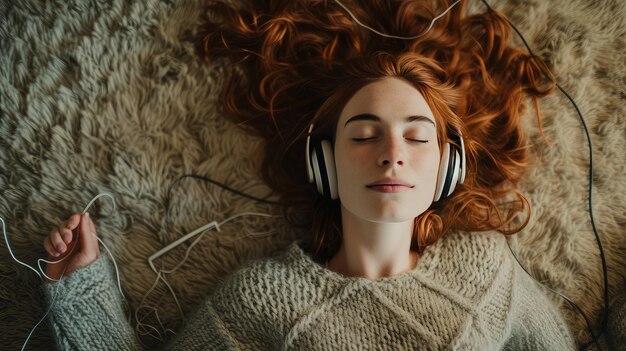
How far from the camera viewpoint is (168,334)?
128 cm

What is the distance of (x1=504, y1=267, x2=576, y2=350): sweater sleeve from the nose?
47 centimetres

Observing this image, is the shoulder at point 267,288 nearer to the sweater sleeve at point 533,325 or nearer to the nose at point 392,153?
the nose at point 392,153

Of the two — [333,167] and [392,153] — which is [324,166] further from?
[392,153]

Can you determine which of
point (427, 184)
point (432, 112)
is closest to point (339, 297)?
point (427, 184)

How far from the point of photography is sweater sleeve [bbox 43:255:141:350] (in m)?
1.15

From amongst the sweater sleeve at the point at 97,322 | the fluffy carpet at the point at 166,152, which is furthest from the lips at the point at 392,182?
the sweater sleeve at the point at 97,322

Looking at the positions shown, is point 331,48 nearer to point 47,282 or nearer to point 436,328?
point 436,328

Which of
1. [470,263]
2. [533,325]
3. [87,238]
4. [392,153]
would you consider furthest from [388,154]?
[87,238]

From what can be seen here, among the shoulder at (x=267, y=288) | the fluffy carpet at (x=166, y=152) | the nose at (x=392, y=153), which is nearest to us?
the nose at (x=392, y=153)

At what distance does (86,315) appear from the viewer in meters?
1.16

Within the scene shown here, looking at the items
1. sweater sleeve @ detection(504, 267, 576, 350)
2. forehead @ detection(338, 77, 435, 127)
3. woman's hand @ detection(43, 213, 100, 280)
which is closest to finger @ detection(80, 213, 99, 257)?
woman's hand @ detection(43, 213, 100, 280)

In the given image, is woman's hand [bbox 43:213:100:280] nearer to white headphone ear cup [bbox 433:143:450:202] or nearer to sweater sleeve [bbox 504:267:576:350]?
white headphone ear cup [bbox 433:143:450:202]

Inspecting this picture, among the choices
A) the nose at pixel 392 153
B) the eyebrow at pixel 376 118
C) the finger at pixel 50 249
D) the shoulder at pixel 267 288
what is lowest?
the shoulder at pixel 267 288

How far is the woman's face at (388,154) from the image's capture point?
1.02 m
